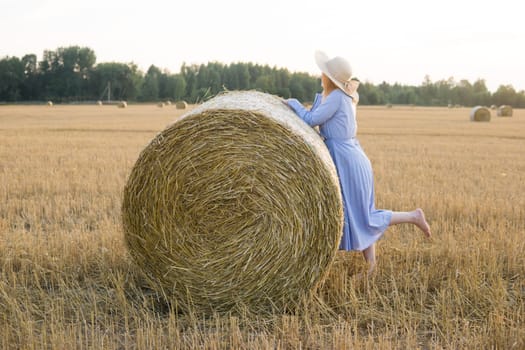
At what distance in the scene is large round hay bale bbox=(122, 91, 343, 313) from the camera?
4262mm

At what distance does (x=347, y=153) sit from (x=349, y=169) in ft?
0.45

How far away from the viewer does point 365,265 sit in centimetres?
521

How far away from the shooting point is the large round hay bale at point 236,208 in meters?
4.26

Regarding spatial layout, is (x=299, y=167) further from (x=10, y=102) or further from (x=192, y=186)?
(x=10, y=102)

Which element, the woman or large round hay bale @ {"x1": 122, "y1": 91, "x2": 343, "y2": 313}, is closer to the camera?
large round hay bale @ {"x1": 122, "y1": 91, "x2": 343, "y2": 313}

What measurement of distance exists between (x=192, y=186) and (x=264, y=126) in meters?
0.66

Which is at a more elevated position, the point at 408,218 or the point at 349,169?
the point at 349,169

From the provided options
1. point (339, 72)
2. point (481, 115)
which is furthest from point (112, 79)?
point (339, 72)

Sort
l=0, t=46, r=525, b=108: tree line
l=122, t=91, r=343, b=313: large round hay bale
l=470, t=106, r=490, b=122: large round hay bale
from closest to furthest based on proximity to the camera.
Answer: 1. l=122, t=91, r=343, b=313: large round hay bale
2. l=470, t=106, r=490, b=122: large round hay bale
3. l=0, t=46, r=525, b=108: tree line

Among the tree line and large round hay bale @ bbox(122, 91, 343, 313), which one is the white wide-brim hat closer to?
large round hay bale @ bbox(122, 91, 343, 313)

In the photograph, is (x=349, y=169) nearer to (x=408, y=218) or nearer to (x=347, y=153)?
(x=347, y=153)

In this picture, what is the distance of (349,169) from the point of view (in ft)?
15.8

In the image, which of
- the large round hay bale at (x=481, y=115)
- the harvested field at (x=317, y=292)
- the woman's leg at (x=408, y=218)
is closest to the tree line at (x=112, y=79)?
the large round hay bale at (x=481, y=115)

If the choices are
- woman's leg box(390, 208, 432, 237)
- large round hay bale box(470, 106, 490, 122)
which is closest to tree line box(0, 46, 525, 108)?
large round hay bale box(470, 106, 490, 122)
